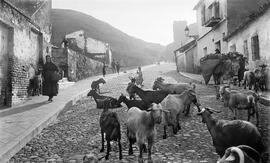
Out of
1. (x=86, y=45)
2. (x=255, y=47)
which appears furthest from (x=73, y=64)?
(x=86, y=45)

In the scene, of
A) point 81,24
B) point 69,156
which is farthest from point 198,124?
point 81,24

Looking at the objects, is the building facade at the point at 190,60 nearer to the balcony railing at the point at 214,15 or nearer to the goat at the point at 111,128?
the balcony railing at the point at 214,15

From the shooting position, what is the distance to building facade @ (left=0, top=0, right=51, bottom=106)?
378 inches

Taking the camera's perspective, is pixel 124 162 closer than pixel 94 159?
No

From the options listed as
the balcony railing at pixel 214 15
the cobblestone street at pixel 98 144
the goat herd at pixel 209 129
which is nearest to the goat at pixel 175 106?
the goat herd at pixel 209 129

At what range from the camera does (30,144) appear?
18.7 ft

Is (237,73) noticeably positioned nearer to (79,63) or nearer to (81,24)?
(79,63)

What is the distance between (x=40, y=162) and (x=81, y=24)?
7546 centimetres

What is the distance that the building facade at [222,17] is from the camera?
64.0 ft

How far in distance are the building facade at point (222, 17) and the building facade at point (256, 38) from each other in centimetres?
209

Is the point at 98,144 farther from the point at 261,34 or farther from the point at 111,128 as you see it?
the point at 261,34

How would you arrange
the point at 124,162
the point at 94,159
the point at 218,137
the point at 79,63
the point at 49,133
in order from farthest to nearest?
the point at 79,63, the point at 49,133, the point at 124,162, the point at 218,137, the point at 94,159

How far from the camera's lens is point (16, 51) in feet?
34.7

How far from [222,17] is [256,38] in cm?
649
